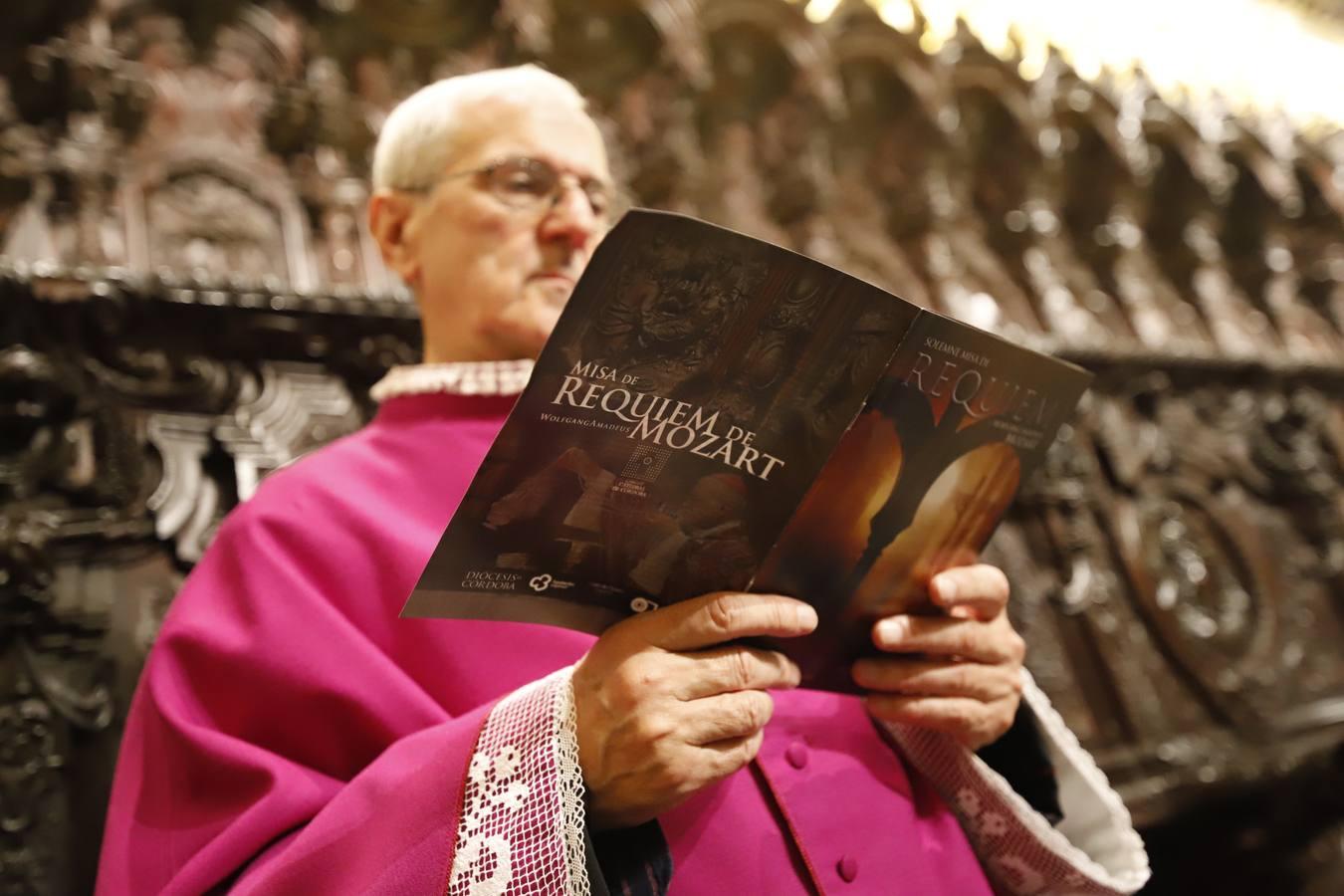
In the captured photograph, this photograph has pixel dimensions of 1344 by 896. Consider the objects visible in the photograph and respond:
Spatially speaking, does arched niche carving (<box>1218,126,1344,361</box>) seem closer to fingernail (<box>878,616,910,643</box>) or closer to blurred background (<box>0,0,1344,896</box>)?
blurred background (<box>0,0,1344,896</box>)

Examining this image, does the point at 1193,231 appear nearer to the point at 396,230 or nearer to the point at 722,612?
the point at 396,230

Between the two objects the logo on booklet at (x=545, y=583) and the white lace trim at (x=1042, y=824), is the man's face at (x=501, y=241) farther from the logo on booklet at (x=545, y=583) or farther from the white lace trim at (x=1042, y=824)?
the white lace trim at (x=1042, y=824)

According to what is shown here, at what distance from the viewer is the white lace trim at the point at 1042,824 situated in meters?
1.19

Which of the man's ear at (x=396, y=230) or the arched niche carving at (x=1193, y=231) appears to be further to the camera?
the arched niche carving at (x=1193, y=231)

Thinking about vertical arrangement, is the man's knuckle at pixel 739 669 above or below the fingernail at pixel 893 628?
above

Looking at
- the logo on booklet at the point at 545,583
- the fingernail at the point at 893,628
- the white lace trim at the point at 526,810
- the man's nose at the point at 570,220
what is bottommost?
the white lace trim at the point at 526,810

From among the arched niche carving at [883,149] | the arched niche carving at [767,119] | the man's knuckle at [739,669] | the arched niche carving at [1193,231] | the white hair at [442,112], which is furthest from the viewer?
the arched niche carving at [1193,231]

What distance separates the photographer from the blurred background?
166 centimetres

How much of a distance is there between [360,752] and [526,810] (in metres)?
0.30

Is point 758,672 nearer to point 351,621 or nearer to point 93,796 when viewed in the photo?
point 351,621

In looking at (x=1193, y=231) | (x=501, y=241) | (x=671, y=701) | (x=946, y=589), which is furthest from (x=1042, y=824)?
(x=1193, y=231)

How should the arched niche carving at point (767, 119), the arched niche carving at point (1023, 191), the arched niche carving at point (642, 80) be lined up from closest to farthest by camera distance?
the arched niche carving at point (642, 80), the arched niche carving at point (767, 119), the arched niche carving at point (1023, 191)

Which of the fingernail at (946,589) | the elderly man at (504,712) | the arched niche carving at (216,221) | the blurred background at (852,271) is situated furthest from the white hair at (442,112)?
the fingernail at (946,589)

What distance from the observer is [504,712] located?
901mm
